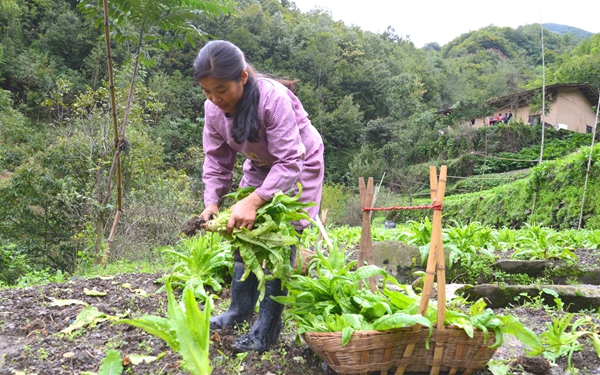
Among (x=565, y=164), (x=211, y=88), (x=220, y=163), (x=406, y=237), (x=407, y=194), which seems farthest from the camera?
(x=407, y=194)

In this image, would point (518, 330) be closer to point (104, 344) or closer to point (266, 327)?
point (266, 327)

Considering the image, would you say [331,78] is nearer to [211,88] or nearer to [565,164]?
[565,164]

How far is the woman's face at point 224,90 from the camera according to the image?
79.6 inches

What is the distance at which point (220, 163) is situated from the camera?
254cm

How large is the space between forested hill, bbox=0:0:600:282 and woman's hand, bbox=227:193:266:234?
119 centimetres

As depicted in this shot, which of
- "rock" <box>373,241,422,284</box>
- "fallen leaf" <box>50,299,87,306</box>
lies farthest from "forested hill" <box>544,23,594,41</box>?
"fallen leaf" <box>50,299,87,306</box>

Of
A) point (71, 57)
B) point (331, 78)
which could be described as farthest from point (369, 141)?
point (71, 57)

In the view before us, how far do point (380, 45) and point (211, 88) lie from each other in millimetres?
53823

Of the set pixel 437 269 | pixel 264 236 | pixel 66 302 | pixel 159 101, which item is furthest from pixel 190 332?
pixel 159 101

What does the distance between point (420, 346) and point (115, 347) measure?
4.90ft

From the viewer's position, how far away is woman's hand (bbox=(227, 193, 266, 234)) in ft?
6.37

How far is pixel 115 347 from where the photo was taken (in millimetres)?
2217

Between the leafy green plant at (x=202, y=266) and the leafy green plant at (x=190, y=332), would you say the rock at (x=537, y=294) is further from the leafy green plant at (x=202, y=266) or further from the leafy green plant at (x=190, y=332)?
the leafy green plant at (x=190, y=332)

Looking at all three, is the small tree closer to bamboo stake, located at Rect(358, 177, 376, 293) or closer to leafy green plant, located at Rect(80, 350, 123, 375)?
bamboo stake, located at Rect(358, 177, 376, 293)
